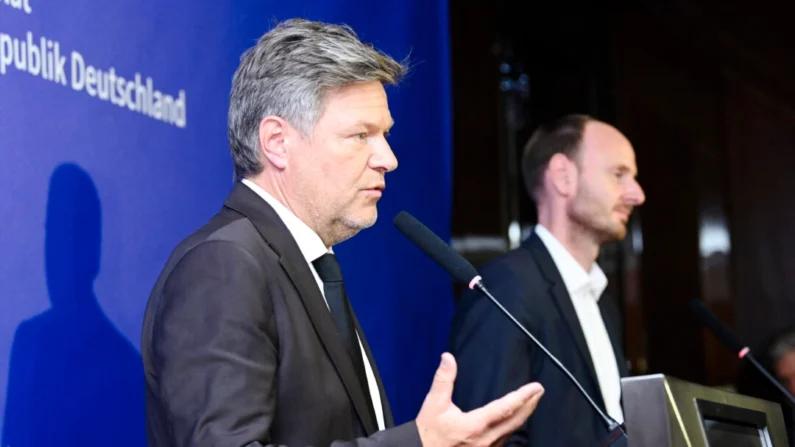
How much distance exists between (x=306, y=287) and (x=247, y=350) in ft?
0.69

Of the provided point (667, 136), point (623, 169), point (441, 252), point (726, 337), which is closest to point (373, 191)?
point (441, 252)

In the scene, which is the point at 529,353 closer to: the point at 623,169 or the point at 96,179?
the point at 623,169

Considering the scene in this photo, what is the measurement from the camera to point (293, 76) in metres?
1.76

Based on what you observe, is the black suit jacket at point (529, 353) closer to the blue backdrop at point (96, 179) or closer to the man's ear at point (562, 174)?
the man's ear at point (562, 174)

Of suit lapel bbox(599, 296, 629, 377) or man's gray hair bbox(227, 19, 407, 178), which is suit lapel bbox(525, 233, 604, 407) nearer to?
suit lapel bbox(599, 296, 629, 377)

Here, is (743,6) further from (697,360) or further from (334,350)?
(334,350)

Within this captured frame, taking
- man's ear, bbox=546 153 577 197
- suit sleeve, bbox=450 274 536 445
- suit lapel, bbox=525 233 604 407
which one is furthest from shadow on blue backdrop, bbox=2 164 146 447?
man's ear, bbox=546 153 577 197

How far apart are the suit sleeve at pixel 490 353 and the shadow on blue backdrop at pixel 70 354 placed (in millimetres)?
862

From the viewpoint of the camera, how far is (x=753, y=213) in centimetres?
483

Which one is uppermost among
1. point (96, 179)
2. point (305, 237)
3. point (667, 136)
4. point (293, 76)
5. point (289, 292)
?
point (667, 136)

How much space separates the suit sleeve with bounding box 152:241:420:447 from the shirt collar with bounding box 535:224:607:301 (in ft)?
4.53

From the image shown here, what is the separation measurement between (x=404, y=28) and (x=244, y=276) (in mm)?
1608

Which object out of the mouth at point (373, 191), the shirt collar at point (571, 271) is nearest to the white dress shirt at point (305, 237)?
the mouth at point (373, 191)

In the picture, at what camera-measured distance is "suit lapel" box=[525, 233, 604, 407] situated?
2605 millimetres
